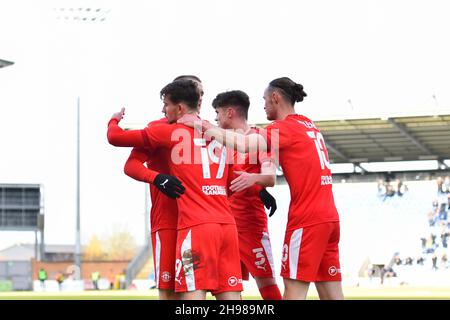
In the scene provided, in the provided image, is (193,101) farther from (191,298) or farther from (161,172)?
(191,298)

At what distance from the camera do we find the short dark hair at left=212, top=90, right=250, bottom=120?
8.84 m

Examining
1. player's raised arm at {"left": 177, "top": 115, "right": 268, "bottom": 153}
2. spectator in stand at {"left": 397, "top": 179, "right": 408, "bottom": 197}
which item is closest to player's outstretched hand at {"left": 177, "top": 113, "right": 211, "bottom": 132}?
player's raised arm at {"left": 177, "top": 115, "right": 268, "bottom": 153}

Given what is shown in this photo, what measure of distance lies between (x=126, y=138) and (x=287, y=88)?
61.6 inches

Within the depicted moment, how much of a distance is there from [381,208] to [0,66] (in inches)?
735

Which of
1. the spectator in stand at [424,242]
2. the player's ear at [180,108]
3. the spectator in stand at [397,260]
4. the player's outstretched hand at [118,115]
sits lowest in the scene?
the player's ear at [180,108]

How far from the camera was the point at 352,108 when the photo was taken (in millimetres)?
39469

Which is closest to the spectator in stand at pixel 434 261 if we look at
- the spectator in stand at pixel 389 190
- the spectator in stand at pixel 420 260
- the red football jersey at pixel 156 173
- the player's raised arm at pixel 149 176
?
the spectator in stand at pixel 420 260

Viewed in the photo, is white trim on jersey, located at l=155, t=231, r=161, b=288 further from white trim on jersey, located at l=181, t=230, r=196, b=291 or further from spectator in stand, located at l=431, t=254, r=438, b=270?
spectator in stand, located at l=431, t=254, r=438, b=270

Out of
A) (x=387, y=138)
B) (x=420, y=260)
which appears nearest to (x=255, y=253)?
(x=387, y=138)

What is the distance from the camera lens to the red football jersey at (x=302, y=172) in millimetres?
7656

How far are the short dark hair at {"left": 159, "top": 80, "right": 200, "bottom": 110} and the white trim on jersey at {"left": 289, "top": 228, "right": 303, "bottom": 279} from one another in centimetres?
141

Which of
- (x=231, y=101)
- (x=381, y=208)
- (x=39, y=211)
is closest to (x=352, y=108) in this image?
(x=381, y=208)

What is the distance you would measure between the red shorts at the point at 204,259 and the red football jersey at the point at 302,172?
0.91 metres

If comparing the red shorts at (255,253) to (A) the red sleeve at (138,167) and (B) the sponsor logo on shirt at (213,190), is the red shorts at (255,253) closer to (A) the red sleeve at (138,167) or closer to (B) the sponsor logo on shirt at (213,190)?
(A) the red sleeve at (138,167)
